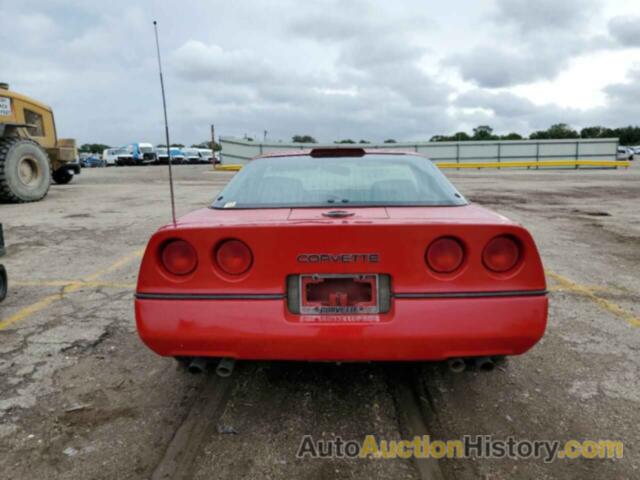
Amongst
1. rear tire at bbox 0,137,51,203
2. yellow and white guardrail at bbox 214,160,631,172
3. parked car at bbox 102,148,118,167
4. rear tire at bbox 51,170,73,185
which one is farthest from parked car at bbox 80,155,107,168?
rear tire at bbox 0,137,51,203

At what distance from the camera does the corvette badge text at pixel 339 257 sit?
2021mm

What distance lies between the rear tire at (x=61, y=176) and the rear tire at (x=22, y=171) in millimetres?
5534

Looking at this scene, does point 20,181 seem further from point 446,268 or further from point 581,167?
point 581,167

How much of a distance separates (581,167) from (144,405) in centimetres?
3734

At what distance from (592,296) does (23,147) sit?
1101 centimetres

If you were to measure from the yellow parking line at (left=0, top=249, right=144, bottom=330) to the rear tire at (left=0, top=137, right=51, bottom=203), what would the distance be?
5795mm

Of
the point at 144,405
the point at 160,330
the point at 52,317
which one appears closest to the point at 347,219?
the point at 160,330

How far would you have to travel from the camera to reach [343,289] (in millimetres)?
2072

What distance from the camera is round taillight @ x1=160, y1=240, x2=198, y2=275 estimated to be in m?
2.11

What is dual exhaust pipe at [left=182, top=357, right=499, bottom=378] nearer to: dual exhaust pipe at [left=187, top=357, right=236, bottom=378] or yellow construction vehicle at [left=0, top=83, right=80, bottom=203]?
dual exhaust pipe at [left=187, top=357, right=236, bottom=378]

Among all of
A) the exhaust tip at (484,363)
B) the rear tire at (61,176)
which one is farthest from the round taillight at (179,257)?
the rear tire at (61,176)

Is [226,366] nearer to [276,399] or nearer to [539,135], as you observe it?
[276,399]

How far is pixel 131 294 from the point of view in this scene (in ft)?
14.1

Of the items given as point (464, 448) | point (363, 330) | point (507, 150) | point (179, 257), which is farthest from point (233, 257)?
point (507, 150)
